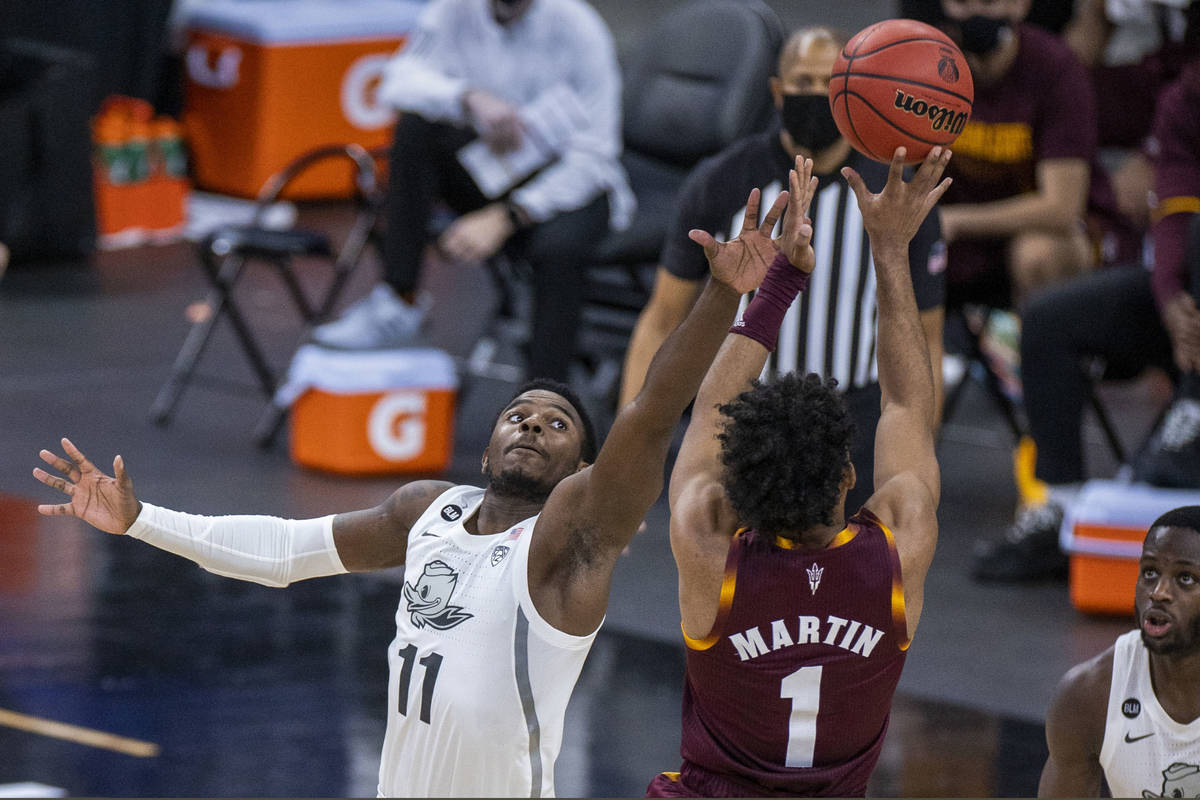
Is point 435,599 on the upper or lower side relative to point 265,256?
upper

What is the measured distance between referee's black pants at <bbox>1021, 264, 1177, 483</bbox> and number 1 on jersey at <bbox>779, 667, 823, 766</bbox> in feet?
11.5

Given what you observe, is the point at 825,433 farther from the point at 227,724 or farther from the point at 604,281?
the point at 604,281

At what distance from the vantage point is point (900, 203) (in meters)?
3.45

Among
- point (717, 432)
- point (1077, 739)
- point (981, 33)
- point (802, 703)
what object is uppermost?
point (981, 33)

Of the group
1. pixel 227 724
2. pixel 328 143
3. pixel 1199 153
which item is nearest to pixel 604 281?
pixel 1199 153

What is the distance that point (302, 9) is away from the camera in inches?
452

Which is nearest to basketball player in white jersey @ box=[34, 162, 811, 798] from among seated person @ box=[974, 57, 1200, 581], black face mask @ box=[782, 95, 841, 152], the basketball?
the basketball

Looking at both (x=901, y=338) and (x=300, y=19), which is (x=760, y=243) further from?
(x=300, y=19)

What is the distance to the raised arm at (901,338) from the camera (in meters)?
3.36

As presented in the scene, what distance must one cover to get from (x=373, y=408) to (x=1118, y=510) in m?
2.80

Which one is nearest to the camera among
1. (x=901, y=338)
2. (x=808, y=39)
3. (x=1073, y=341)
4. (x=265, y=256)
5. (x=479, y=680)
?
(x=479, y=680)

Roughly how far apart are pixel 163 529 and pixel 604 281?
442cm

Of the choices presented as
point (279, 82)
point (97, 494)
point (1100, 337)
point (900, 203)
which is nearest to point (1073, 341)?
point (1100, 337)

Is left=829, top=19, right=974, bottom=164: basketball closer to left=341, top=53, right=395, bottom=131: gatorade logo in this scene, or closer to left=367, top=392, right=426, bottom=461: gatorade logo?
left=367, top=392, right=426, bottom=461: gatorade logo
